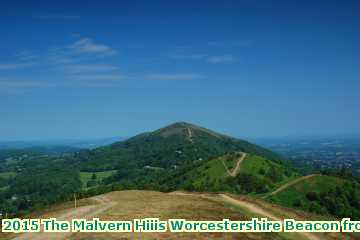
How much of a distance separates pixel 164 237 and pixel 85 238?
8722 millimetres

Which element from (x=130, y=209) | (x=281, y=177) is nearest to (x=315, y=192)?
(x=281, y=177)

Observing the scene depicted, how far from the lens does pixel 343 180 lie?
155 metres

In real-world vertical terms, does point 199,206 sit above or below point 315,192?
above

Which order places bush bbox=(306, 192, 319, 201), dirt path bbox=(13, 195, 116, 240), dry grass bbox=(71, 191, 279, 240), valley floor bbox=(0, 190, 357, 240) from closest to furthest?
1. dry grass bbox=(71, 191, 279, 240)
2. valley floor bbox=(0, 190, 357, 240)
3. dirt path bbox=(13, 195, 116, 240)
4. bush bbox=(306, 192, 319, 201)

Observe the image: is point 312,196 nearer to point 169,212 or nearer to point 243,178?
point 243,178

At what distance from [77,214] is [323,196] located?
104 meters

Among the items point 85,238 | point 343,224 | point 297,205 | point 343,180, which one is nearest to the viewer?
point 85,238

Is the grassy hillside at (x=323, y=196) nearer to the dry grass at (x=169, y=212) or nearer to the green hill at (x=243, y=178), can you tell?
the green hill at (x=243, y=178)

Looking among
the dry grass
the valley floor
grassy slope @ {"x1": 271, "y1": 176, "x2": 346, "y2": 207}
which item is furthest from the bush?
the dry grass

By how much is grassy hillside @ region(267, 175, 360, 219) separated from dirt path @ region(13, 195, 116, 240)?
2963 inches

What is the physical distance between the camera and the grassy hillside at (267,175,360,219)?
130875mm

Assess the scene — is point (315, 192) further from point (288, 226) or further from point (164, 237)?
point (164, 237)

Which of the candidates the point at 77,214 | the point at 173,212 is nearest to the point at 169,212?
the point at 173,212

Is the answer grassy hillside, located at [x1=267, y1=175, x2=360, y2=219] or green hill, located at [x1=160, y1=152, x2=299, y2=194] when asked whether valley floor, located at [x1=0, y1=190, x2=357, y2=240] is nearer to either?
grassy hillside, located at [x1=267, y1=175, x2=360, y2=219]
